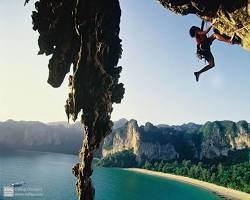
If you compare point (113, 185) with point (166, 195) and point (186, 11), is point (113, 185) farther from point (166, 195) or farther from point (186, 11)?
point (186, 11)

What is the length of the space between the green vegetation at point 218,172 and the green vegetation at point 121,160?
54.8 ft

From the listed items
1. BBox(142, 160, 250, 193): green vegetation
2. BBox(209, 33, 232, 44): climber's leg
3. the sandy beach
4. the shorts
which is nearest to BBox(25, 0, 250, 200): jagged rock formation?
BBox(209, 33, 232, 44): climber's leg

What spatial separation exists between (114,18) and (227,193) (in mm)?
91632

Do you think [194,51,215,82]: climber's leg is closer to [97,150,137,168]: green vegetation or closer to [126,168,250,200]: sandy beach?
[126,168,250,200]: sandy beach

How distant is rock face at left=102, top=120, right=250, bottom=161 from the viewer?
150 metres

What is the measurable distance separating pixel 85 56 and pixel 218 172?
379 feet

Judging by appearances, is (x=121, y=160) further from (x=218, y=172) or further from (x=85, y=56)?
(x=85, y=56)

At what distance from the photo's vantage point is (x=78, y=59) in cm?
1023

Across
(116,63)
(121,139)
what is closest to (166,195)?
(116,63)

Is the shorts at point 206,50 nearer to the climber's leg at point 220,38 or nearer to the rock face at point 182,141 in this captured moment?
the climber's leg at point 220,38

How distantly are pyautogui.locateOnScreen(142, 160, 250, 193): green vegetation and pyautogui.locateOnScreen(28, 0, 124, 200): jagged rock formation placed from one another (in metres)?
90.8

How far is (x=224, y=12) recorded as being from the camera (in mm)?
9422

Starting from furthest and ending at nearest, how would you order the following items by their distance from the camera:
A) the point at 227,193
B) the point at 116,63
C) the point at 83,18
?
the point at 227,193 → the point at 116,63 → the point at 83,18

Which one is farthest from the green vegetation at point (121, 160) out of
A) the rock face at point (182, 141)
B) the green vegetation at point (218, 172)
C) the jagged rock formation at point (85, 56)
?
the jagged rock formation at point (85, 56)
